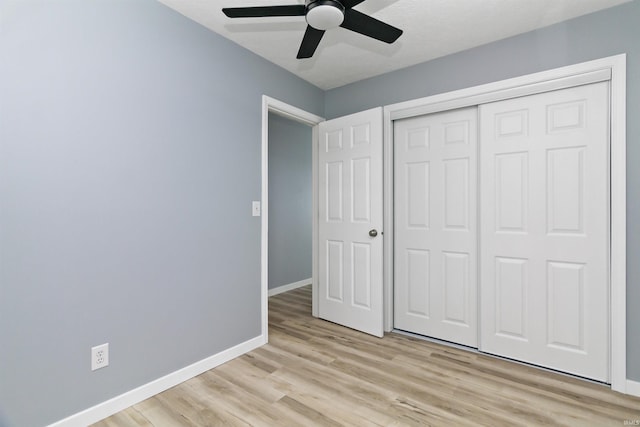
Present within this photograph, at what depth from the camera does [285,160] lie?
448 cm

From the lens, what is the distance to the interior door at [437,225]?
2.59 m

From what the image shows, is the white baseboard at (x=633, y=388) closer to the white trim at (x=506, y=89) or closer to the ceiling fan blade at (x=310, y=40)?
the white trim at (x=506, y=89)

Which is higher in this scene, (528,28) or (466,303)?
Result: (528,28)

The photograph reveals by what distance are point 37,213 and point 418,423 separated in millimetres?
2229

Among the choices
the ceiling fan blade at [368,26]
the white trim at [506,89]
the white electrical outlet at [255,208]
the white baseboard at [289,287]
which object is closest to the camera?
the ceiling fan blade at [368,26]

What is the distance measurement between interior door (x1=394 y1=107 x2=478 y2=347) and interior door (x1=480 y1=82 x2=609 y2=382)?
0.45ft

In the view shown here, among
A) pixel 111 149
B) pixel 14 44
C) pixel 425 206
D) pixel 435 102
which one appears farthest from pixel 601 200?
pixel 14 44

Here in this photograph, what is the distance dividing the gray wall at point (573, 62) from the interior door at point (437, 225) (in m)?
0.30

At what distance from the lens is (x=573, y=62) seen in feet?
6.92

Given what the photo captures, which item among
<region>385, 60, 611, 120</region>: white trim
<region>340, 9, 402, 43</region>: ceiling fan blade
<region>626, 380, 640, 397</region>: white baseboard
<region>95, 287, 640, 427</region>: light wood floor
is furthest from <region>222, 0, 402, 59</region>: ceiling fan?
<region>626, 380, 640, 397</region>: white baseboard

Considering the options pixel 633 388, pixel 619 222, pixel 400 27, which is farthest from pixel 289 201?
pixel 633 388

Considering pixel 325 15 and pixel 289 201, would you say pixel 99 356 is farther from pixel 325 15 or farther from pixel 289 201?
pixel 289 201

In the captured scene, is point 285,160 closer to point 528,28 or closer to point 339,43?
point 339,43

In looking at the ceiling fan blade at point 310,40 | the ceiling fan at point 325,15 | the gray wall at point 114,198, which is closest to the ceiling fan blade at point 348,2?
the ceiling fan at point 325,15
